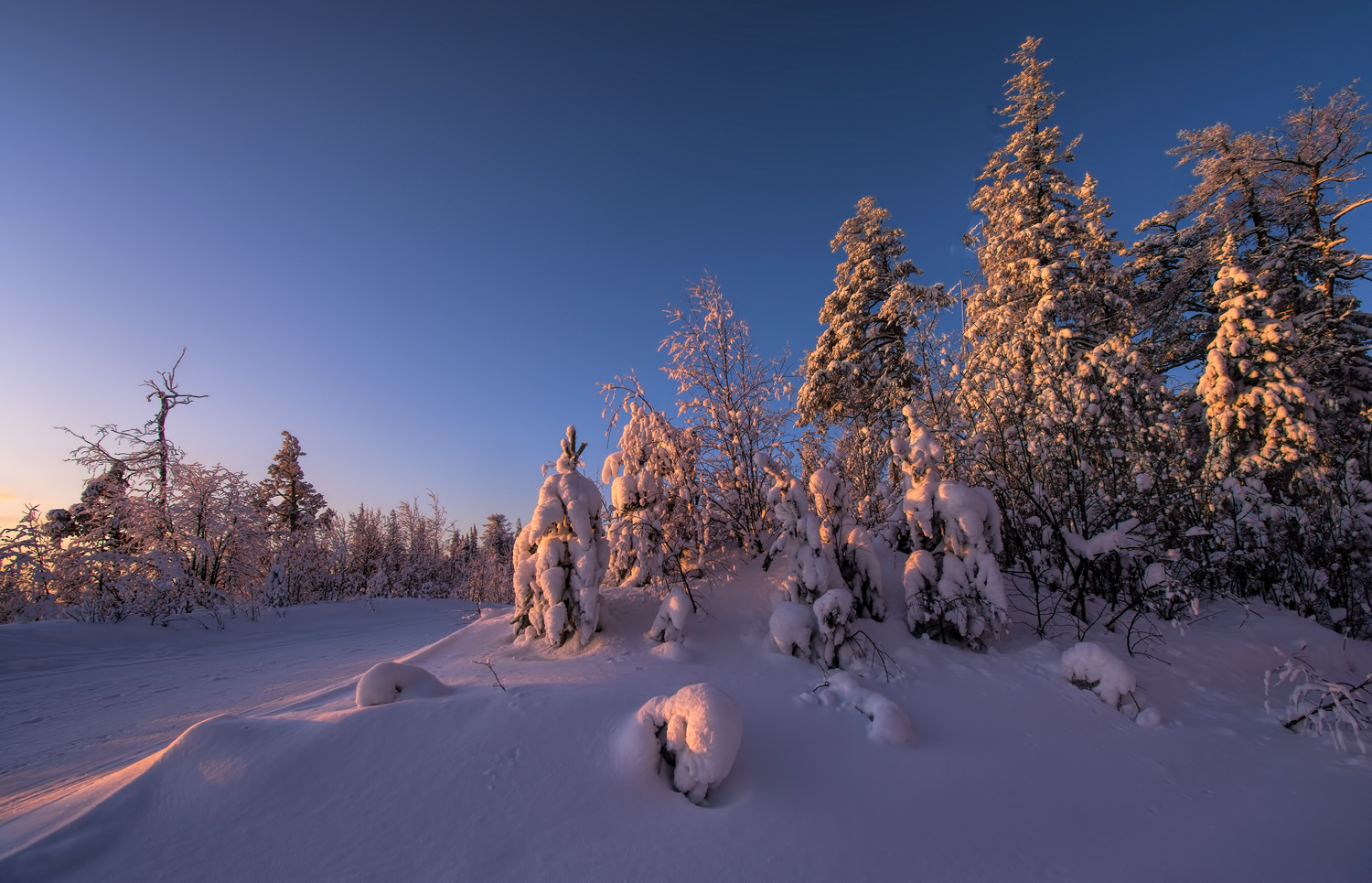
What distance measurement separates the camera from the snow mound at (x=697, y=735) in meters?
2.82

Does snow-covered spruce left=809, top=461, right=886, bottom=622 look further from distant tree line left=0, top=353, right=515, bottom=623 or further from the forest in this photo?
distant tree line left=0, top=353, right=515, bottom=623

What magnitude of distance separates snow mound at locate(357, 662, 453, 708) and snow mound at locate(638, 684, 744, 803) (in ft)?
5.17

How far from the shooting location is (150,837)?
217cm

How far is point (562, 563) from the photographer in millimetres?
5391

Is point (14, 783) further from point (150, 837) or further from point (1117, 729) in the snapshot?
point (1117, 729)

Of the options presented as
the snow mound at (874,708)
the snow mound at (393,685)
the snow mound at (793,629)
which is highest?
the snow mound at (393,685)

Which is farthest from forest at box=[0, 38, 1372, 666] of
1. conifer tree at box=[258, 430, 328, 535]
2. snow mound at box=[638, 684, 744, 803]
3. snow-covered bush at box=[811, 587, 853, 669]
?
conifer tree at box=[258, 430, 328, 535]

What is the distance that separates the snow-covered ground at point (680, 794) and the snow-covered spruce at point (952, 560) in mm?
432

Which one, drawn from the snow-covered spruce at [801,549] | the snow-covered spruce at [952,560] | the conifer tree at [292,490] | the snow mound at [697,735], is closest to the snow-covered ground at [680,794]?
the snow mound at [697,735]

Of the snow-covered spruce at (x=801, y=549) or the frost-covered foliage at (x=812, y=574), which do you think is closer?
the frost-covered foliage at (x=812, y=574)

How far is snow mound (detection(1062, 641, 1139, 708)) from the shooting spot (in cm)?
474

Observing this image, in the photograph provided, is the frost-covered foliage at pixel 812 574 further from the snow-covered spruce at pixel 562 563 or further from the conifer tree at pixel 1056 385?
the conifer tree at pixel 1056 385

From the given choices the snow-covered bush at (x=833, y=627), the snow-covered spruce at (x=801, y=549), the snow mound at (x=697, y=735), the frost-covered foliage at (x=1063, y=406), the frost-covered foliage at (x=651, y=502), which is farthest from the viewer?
the frost-covered foliage at (x=1063, y=406)

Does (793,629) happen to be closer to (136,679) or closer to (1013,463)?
(1013,463)
